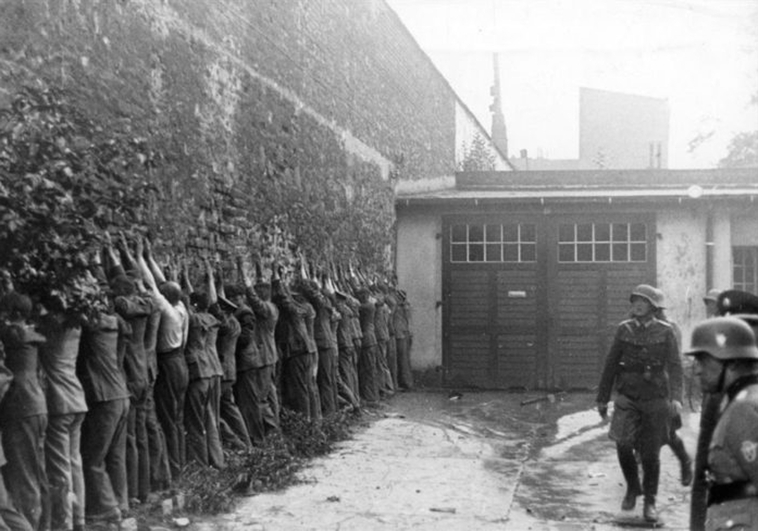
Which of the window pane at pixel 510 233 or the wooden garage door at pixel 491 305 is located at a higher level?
the window pane at pixel 510 233

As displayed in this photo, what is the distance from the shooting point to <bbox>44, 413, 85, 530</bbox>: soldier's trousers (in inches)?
246

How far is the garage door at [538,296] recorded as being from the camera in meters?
16.6

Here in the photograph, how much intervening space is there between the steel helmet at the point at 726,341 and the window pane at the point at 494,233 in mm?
12888

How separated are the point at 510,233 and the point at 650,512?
32.1ft

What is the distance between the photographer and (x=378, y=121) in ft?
58.0

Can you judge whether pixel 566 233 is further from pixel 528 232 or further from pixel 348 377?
pixel 348 377

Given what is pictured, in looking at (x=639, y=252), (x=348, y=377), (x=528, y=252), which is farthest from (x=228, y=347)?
(x=639, y=252)

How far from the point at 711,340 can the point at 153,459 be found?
5063mm

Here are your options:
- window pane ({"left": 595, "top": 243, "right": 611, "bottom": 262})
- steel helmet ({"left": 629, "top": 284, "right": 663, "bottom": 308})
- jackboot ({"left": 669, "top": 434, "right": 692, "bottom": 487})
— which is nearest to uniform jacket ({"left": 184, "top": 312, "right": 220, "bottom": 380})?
steel helmet ({"left": 629, "top": 284, "right": 663, "bottom": 308})

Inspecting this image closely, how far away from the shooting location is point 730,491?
3971mm

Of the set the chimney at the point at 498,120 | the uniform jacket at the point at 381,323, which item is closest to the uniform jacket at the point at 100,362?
the uniform jacket at the point at 381,323

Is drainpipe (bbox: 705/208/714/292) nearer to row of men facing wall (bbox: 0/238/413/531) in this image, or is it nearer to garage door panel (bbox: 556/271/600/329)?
garage door panel (bbox: 556/271/600/329)

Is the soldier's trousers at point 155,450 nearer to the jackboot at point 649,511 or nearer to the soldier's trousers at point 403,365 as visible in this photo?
the jackboot at point 649,511

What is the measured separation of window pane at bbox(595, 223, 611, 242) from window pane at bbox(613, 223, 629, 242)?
0.11 metres
